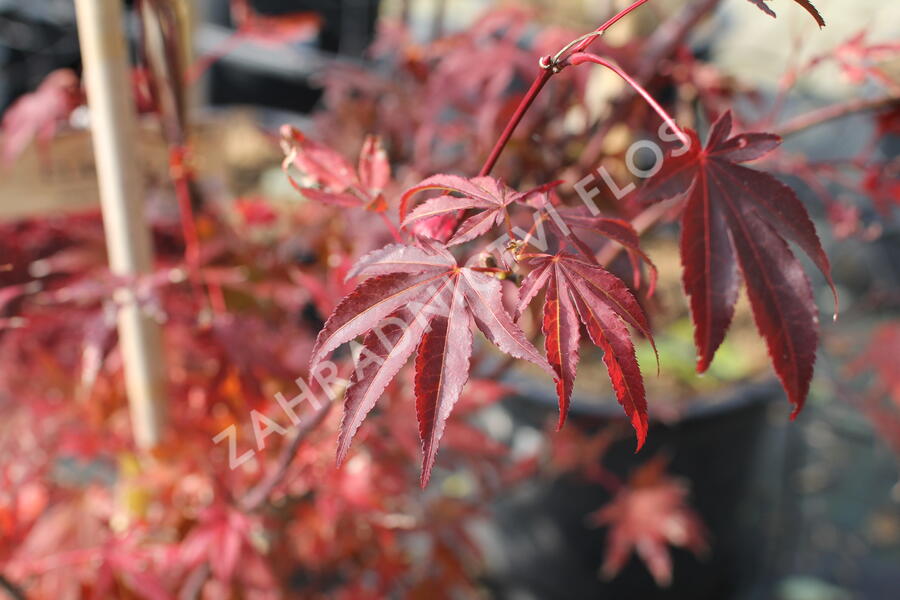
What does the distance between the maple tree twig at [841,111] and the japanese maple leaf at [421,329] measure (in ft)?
1.56

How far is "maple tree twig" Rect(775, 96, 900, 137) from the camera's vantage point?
0.71 meters

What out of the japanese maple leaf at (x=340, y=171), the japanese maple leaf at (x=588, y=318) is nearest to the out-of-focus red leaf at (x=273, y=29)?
the japanese maple leaf at (x=340, y=171)

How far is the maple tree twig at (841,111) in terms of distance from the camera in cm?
71

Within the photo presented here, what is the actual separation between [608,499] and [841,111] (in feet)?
2.60

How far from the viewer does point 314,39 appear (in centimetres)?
349

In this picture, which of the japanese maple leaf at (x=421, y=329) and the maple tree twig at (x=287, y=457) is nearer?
the japanese maple leaf at (x=421, y=329)

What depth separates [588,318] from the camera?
0.42m

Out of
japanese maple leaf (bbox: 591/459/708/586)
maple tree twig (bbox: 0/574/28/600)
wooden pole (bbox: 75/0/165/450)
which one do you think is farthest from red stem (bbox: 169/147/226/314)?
japanese maple leaf (bbox: 591/459/708/586)

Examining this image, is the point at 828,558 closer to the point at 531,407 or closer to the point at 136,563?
the point at 531,407

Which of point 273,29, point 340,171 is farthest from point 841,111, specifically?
point 273,29

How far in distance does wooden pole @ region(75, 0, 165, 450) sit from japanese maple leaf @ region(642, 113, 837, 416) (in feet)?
1.72

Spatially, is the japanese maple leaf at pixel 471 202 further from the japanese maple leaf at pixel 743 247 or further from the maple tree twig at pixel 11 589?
the maple tree twig at pixel 11 589

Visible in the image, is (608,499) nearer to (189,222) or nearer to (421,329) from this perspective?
(189,222)

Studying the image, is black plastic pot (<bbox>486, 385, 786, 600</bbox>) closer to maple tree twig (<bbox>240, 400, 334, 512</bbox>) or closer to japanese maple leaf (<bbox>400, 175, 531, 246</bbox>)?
maple tree twig (<bbox>240, 400, 334, 512</bbox>)
